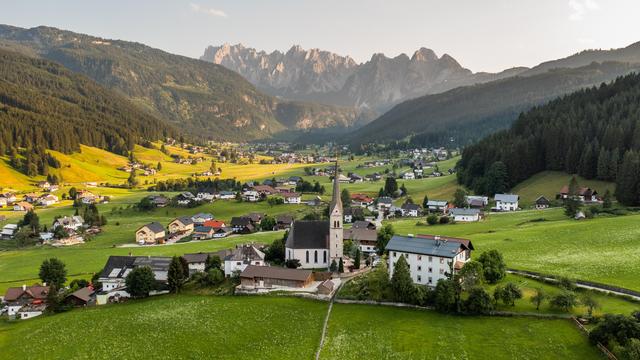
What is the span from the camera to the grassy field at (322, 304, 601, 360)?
46.0 metres

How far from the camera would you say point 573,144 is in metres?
140

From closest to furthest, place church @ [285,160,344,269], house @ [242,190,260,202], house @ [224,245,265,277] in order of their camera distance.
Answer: house @ [224,245,265,277] → church @ [285,160,344,269] → house @ [242,190,260,202]

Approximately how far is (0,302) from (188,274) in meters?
28.6

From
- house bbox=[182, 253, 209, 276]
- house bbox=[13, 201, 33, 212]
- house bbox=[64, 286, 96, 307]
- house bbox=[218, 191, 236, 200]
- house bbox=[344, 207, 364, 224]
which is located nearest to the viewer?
house bbox=[64, 286, 96, 307]

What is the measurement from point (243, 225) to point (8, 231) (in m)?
63.9

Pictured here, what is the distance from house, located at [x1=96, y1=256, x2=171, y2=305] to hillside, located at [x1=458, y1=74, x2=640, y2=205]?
95.7 m

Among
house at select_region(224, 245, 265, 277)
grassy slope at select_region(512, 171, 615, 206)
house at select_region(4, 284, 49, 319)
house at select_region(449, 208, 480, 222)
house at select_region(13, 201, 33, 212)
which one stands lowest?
house at select_region(4, 284, 49, 319)

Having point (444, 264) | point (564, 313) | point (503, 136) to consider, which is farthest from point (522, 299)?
point (503, 136)

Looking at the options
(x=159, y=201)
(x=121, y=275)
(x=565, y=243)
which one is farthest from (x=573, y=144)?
(x=159, y=201)

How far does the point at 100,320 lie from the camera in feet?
203

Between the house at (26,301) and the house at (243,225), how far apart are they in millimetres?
54771

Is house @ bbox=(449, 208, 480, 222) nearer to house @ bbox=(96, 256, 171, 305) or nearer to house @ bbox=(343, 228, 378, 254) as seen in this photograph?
house @ bbox=(343, 228, 378, 254)

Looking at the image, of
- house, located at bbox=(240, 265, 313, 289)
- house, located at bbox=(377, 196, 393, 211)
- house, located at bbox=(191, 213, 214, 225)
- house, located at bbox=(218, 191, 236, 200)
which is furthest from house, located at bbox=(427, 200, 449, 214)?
house, located at bbox=(240, 265, 313, 289)

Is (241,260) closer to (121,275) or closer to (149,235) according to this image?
(121,275)
